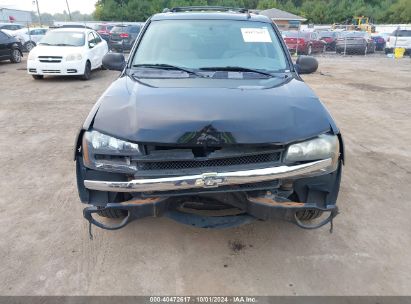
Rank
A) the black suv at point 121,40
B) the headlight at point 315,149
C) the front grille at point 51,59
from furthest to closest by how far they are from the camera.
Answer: the black suv at point 121,40
the front grille at point 51,59
the headlight at point 315,149

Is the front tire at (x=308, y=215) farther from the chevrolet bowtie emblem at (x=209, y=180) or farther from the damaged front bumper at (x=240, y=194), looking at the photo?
the chevrolet bowtie emblem at (x=209, y=180)

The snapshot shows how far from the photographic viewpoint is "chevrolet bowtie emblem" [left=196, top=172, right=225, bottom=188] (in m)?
2.43

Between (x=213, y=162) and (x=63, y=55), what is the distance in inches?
385

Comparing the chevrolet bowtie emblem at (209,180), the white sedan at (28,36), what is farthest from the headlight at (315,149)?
the white sedan at (28,36)

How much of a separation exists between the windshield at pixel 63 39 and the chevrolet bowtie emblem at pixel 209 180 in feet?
34.5

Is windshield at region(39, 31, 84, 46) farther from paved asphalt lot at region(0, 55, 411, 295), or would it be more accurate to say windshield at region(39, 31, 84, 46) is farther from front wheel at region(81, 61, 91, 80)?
paved asphalt lot at region(0, 55, 411, 295)

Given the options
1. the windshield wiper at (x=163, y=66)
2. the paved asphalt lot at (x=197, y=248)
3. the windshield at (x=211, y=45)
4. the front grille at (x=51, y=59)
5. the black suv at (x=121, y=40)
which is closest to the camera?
the paved asphalt lot at (x=197, y=248)

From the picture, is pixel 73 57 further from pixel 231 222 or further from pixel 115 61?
pixel 231 222

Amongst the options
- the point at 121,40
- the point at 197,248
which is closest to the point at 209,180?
the point at 197,248

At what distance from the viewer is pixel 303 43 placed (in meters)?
23.3

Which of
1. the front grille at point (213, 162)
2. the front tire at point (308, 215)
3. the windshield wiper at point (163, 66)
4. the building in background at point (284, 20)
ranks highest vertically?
the building in background at point (284, 20)

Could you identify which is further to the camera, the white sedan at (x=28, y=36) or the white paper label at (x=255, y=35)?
the white sedan at (x=28, y=36)

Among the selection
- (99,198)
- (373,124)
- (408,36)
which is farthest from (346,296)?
(408,36)

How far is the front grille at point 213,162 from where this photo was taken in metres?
2.52
